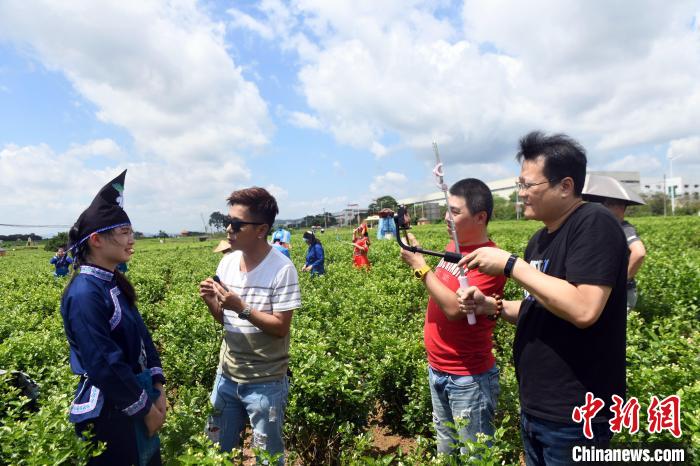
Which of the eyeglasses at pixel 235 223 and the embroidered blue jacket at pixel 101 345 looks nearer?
the embroidered blue jacket at pixel 101 345

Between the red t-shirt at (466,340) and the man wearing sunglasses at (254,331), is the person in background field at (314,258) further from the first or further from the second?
the red t-shirt at (466,340)

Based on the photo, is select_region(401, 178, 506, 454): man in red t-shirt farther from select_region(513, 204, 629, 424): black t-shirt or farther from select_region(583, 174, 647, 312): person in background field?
select_region(583, 174, 647, 312): person in background field

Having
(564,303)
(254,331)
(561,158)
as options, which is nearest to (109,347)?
(254,331)

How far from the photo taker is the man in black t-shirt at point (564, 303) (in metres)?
1.76

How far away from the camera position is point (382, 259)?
1456 centimetres

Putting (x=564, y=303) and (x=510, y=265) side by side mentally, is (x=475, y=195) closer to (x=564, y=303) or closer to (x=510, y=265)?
(x=510, y=265)

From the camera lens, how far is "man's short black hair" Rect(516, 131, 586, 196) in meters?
1.99

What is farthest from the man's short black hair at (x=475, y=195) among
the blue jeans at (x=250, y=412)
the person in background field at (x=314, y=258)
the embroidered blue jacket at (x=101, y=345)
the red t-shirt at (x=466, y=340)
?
the person in background field at (x=314, y=258)

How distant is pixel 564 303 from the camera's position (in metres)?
1.73

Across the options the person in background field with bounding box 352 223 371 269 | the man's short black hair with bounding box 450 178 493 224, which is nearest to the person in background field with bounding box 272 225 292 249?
the person in background field with bounding box 352 223 371 269

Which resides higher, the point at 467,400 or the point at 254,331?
the point at 254,331

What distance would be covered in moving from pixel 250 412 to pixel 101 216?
1.44m

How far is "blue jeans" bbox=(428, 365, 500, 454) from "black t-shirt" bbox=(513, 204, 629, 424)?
499 millimetres

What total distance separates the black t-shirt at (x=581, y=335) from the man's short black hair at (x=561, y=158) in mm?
170
